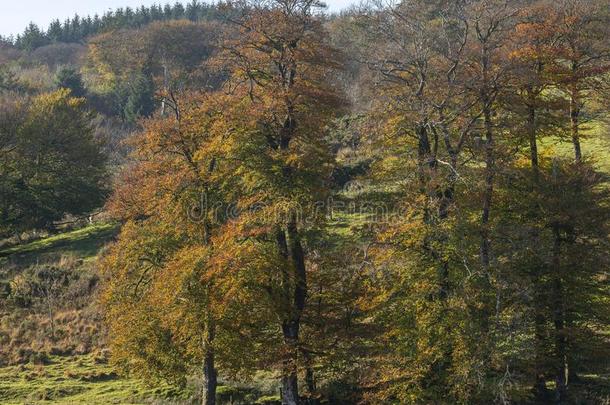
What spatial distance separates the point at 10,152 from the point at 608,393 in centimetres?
4784

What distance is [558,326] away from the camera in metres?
22.6

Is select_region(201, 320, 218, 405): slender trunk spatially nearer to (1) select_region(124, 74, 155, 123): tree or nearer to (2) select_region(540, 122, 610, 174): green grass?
(2) select_region(540, 122, 610, 174): green grass

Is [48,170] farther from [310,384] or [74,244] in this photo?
[310,384]

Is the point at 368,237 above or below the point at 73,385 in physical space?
above

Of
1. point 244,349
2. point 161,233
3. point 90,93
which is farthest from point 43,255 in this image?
point 90,93

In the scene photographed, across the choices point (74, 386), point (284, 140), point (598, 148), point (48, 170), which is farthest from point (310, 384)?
point (48, 170)

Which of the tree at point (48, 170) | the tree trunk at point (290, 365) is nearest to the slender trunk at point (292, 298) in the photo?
the tree trunk at point (290, 365)

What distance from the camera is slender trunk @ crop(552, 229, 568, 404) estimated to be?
2186cm

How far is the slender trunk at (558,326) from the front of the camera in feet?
71.7

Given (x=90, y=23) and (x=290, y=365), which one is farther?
(x=90, y=23)

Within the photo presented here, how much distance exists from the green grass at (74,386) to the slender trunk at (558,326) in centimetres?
1490

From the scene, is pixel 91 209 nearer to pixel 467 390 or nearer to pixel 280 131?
pixel 280 131

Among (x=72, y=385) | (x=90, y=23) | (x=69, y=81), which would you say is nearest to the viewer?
(x=72, y=385)

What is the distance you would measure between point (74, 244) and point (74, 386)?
2278cm
